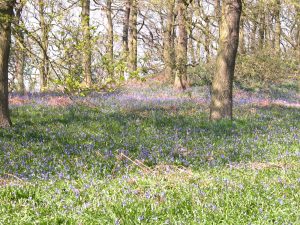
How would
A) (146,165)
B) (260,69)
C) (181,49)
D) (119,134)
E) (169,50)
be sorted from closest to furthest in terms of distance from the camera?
(146,165)
(119,134)
(181,49)
(260,69)
(169,50)

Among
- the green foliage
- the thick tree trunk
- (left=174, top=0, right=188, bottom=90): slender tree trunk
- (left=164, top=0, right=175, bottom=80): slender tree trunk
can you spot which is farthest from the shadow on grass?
the green foliage

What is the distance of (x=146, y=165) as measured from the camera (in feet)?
26.3

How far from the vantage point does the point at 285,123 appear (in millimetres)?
13328

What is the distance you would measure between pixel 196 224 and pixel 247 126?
29.1 ft

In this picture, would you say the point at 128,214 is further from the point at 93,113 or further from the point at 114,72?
the point at 93,113

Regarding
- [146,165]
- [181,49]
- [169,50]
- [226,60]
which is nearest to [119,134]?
[146,165]

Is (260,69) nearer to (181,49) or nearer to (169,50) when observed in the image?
(181,49)

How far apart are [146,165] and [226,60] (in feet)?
22.7

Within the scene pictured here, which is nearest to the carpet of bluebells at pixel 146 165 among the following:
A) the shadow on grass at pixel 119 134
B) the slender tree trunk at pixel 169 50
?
the shadow on grass at pixel 119 134

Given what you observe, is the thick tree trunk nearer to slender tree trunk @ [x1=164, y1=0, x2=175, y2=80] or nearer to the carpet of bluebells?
the carpet of bluebells

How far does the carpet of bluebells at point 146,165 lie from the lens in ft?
15.1

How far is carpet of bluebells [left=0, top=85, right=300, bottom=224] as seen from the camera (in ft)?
15.1

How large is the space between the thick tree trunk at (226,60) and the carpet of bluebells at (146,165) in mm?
566

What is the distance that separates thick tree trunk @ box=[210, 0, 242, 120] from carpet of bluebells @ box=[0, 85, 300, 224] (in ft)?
1.86
